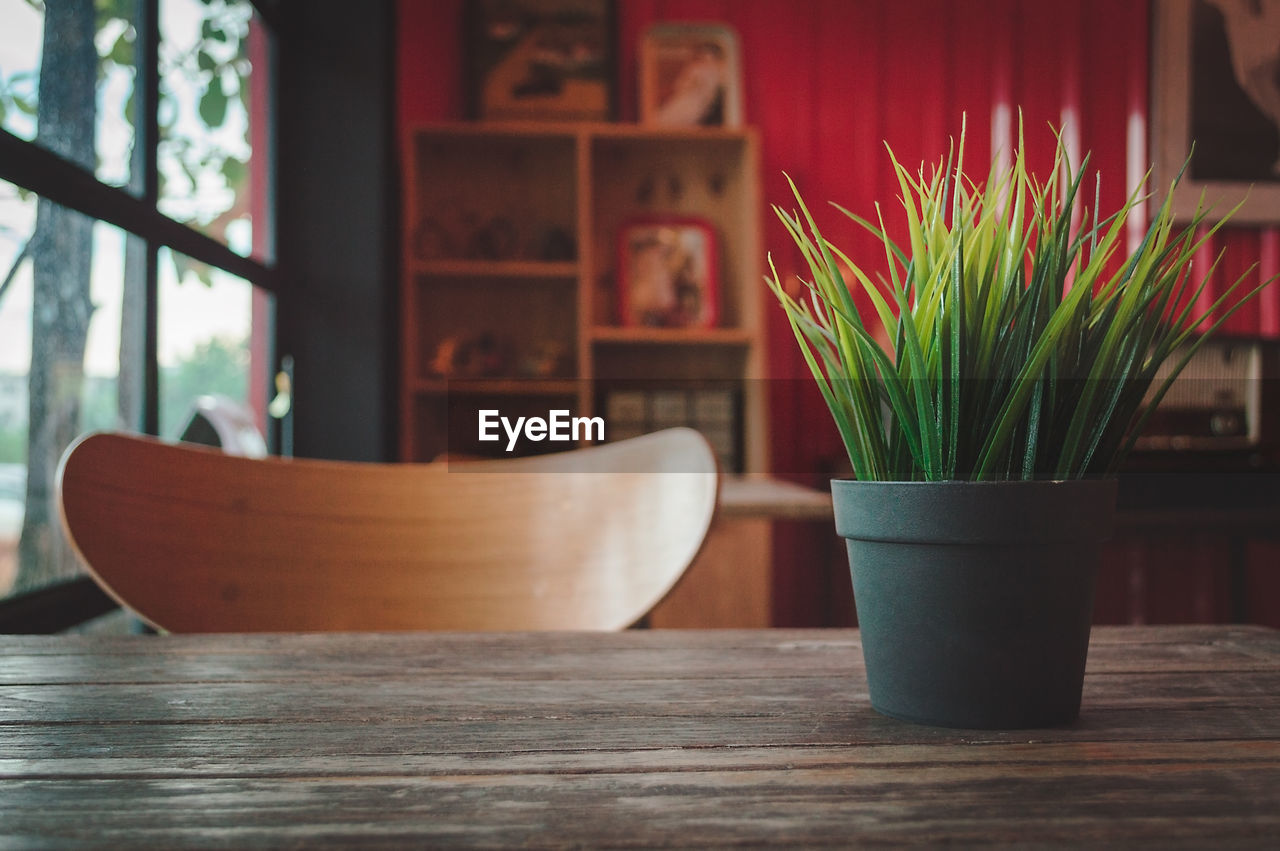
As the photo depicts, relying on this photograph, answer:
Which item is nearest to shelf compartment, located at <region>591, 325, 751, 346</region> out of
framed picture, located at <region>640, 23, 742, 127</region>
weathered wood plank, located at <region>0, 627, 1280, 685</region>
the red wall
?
the red wall

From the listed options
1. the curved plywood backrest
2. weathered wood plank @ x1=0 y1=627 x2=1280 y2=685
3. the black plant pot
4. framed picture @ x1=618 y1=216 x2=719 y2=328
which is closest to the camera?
the black plant pot

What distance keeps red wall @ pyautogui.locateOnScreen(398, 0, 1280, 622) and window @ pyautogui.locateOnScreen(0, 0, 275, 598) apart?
134 cm

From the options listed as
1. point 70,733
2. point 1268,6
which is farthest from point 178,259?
point 1268,6

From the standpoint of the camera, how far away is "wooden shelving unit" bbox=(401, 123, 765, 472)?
8.82 feet

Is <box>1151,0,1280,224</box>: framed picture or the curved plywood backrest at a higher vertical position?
<box>1151,0,1280,224</box>: framed picture

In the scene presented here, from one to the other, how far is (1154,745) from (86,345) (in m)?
1.41

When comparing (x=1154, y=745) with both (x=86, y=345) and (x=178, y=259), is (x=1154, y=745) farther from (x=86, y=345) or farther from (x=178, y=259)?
(x=178, y=259)

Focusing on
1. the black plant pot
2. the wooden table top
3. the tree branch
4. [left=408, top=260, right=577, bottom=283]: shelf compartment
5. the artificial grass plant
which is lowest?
the wooden table top

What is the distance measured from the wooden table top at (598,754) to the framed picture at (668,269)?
2285mm

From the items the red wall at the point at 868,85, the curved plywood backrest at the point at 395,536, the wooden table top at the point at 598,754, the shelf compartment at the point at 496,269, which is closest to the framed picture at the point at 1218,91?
the red wall at the point at 868,85

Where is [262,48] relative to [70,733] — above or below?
above

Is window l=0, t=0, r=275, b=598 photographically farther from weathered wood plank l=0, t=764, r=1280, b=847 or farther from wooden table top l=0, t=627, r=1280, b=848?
weathered wood plank l=0, t=764, r=1280, b=847

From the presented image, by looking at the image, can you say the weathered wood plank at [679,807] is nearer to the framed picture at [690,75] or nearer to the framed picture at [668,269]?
the framed picture at [668,269]

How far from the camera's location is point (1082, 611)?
17.5 inches
